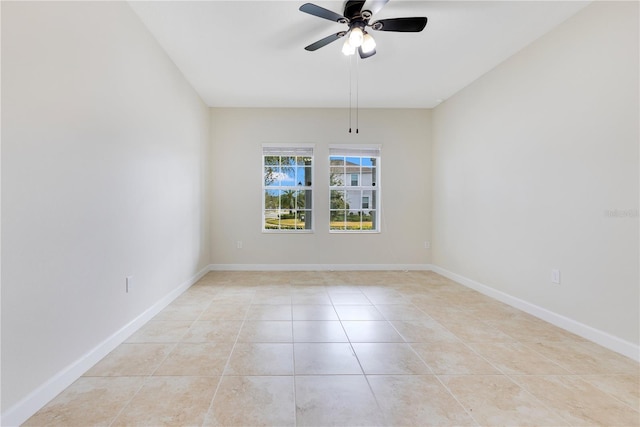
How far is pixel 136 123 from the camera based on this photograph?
2.45 metres

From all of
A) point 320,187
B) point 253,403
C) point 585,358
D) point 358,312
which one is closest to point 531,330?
point 585,358

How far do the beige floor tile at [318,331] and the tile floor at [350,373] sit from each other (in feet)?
0.06

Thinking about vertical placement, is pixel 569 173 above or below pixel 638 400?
above

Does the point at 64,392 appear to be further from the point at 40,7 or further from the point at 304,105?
the point at 304,105

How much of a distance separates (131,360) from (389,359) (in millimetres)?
1766

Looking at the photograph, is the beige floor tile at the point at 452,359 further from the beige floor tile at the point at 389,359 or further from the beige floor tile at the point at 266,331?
the beige floor tile at the point at 266,331

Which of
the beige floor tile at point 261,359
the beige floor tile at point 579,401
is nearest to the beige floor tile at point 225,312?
the beige floor tile at point 261,359

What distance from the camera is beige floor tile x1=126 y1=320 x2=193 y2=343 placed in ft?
7.48

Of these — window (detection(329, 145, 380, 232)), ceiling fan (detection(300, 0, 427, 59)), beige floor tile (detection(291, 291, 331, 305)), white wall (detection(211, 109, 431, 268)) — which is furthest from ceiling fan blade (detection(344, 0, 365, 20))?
beige floor tile (detection(291, 291, 331, 305))

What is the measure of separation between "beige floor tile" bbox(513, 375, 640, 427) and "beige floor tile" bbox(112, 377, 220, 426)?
1.83 meters

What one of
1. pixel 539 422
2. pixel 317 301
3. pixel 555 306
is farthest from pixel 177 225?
pixel 555 306

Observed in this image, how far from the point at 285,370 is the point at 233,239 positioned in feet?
10.7

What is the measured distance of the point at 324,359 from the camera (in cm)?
199

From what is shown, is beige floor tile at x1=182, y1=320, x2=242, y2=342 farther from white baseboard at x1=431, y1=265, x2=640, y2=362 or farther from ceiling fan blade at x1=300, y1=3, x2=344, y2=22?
white baseboard at x1=431, y1=265, x2=640, y2=362
